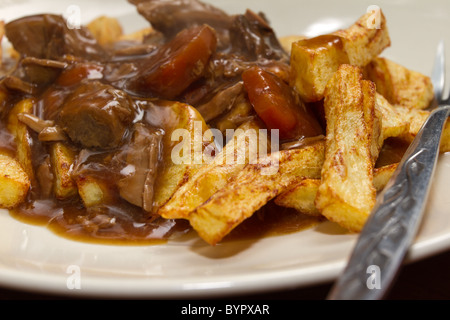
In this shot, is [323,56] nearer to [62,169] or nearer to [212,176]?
[212,176]

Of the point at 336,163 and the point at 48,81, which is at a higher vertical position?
the point at 336,163

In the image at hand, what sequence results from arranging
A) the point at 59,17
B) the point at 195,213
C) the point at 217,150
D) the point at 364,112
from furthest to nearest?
Result: the point at 59,17
the point at 217,150
the point at 364,112
the point at 195,213

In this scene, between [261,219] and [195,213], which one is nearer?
[195,213]

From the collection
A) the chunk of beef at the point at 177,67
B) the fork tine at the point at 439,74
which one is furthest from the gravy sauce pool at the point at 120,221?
the fork tine at the point at 439,74

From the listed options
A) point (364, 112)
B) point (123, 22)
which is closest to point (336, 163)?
point (364, 112)

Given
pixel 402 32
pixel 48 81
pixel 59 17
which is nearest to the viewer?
pixel 48 81

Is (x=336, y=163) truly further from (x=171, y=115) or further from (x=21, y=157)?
(x=21, y=157)

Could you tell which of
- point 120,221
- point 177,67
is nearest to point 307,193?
point 120,221

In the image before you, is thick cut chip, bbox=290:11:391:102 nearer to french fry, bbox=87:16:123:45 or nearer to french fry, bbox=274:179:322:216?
french fry, bbox=274:179:322:216
